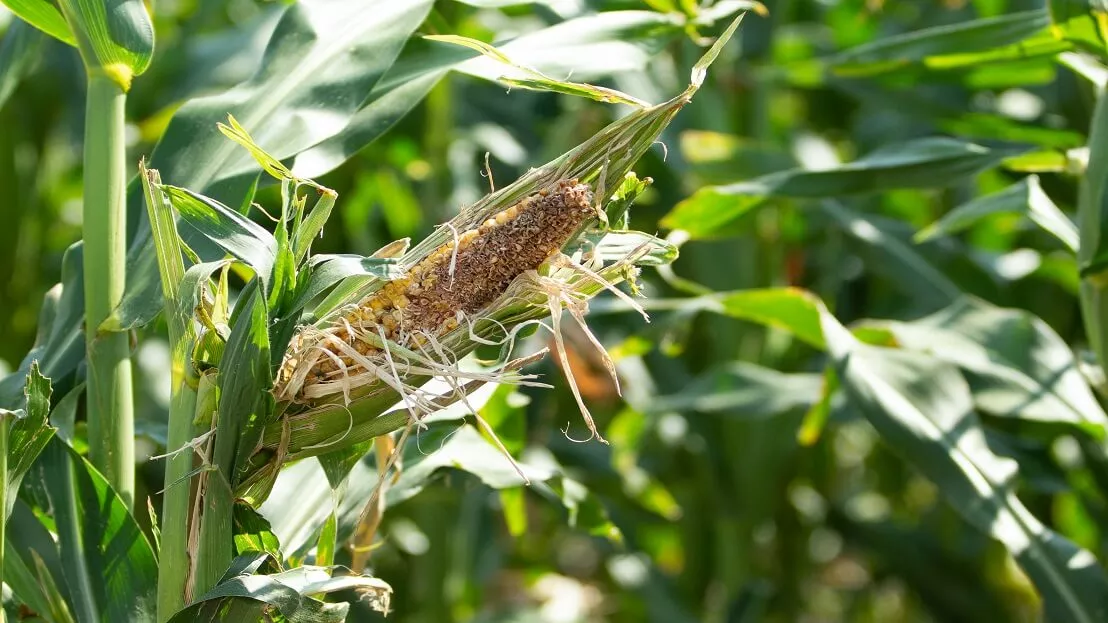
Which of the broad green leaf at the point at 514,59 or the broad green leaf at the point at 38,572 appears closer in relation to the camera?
the broad green leaf at the point at 38,572

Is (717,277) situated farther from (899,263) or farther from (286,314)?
(286,314)

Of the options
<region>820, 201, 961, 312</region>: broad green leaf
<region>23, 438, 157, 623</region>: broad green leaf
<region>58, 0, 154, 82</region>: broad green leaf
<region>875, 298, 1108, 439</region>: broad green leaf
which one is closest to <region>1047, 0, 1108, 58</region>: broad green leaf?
<region>875, 298, 1108, 439</region>: broad green leaf

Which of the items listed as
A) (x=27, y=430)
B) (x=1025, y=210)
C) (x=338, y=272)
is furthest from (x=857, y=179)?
(x=27, y=430)

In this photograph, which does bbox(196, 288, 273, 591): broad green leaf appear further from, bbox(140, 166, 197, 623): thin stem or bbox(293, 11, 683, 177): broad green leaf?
bbox(293, 11, 683, 177): broad green leaf

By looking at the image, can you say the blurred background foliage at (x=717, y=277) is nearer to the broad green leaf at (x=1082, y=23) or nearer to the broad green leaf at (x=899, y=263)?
the broad green leaf at (x=899, y=263)

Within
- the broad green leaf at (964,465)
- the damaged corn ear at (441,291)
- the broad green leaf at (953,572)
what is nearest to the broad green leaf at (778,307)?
the broad green leaf at (964,465)

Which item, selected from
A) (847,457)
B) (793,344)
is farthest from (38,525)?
(847,457)
